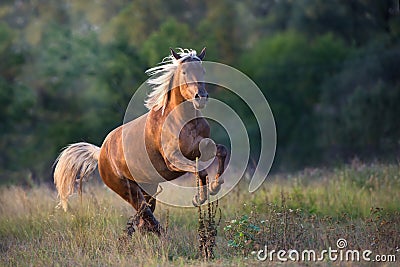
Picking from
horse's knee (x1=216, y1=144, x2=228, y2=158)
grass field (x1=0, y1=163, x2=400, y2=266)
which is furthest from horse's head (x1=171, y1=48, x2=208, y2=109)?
grass field (x1=0, y1=163, x2=400, y2=266)

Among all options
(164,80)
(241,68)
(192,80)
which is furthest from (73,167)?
(241,68)

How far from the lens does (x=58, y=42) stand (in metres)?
28.0

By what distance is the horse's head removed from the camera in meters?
7.01

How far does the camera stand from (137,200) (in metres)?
8.27

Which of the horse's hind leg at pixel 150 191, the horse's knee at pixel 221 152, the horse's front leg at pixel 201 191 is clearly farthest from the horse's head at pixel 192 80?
the horse's hind leg at pixel 150 191

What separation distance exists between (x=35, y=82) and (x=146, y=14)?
7673 millimetres

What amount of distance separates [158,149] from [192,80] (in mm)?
1137

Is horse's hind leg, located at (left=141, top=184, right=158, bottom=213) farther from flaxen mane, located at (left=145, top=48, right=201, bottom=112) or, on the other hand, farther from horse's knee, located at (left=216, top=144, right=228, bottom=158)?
horse's knee, located at (left=216, top=144, right=228, bottom=158)

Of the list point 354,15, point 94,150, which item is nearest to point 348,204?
point 94,150

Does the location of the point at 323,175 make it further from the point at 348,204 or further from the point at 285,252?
the point at 285,252
